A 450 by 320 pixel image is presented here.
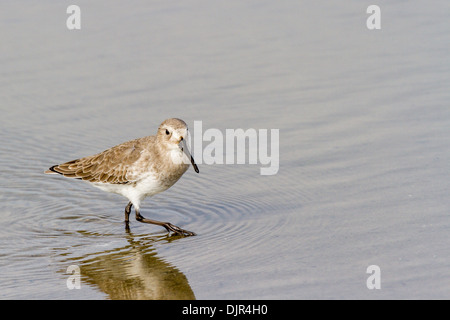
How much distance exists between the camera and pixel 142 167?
9.25 m

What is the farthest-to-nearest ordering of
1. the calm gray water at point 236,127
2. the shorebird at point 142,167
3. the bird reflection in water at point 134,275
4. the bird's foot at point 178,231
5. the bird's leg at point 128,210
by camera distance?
the bird's leg at point 128,210
the shorebird at point 142,167
the bird's foot at point 178,231
the calm gray water at point 236,127
the bird reflection in water at point 134,275

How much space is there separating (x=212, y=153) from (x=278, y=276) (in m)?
3.63

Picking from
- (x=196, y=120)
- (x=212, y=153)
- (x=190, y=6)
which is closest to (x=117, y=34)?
(x=190, y=6)

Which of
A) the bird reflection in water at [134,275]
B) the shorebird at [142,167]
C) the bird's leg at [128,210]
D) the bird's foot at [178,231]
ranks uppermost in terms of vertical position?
the shorebird at [142,167]

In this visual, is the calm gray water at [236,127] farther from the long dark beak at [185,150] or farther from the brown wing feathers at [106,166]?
the long dark beak at [185,150]

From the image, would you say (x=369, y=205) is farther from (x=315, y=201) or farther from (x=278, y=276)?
(x=278, y=276)

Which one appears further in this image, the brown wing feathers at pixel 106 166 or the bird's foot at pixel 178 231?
the brown wing feathers at pixel 106 166

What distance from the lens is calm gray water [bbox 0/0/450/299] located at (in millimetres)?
7641

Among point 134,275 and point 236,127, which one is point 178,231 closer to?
point 134,275

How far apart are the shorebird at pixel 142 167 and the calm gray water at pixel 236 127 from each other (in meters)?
0.33

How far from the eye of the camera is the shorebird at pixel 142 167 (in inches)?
356

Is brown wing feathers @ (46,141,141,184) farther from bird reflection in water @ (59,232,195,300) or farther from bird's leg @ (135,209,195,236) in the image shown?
bird reflection in water @ (59,232,195,300)

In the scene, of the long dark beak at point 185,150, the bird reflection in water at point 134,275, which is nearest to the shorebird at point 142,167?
the long dark beak at point 185,150

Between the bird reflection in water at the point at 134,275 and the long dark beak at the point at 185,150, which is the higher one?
the long dark beak at the point at 185,150
